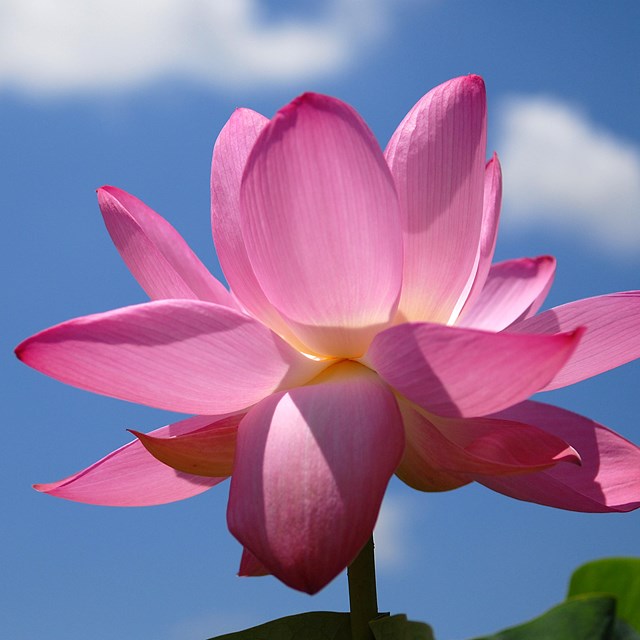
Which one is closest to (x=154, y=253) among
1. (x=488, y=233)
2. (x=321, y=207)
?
(x=321, y=207)

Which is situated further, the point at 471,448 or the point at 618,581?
the point at 471,448

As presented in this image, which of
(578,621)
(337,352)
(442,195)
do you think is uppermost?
(442,195)

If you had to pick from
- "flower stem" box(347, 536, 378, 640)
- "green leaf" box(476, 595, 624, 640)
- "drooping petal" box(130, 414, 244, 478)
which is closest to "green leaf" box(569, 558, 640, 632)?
"green leaf" box(476, 595, 624, 640)

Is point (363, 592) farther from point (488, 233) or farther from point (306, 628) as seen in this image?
point (488, 233)

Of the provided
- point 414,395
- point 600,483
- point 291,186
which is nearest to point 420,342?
point 414,395

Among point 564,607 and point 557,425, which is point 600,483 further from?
point 564,607
